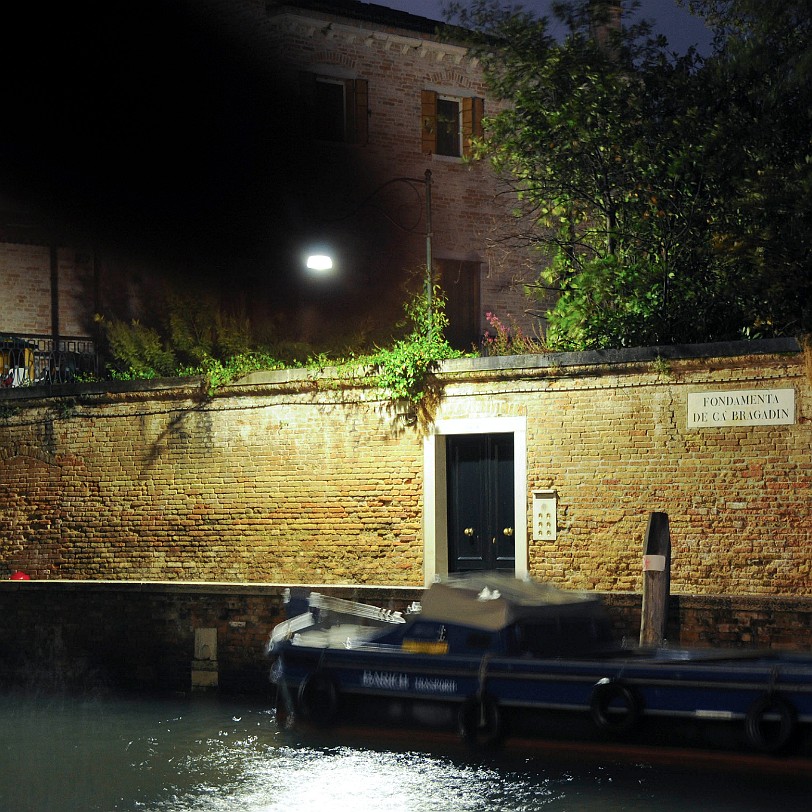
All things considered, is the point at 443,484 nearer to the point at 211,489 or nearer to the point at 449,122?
the point at 211,489

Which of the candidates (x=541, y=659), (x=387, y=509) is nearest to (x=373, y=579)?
(x=387, y=509)

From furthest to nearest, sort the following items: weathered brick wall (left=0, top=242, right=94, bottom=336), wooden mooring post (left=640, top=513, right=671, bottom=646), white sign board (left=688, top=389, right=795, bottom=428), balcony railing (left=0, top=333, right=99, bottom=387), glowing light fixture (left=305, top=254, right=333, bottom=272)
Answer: weathered brick wall (left=0, top=242, right=94, bottom=336)
balcony railing (left=0, top=333, right=99, bottom=387)
glowing light fixture (left=305, top=254, right=333, bottom=272)
white sign board (left=688, top=389, right=795, bottom=428)
wooden mooring post (left=640, top=513, right=671, bottom=646)

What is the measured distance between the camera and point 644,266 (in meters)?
13.7

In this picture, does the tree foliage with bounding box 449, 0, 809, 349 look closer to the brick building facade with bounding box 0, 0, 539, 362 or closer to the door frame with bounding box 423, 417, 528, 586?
the door frame with bounding box 423, 417, 528, 586

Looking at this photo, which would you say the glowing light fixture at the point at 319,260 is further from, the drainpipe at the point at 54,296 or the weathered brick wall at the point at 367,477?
the drainpipe at the point at 54,296

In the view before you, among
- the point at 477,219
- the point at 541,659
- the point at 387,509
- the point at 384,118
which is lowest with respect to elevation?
the point at 541,659

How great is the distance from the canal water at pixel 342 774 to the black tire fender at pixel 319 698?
193 millimetres

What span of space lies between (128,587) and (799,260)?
23.8ft

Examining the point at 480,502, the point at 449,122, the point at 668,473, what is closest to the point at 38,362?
the point at 449,122

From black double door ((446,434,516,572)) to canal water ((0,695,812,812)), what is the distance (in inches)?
116

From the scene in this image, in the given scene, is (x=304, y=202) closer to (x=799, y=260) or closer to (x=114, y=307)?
(x=114, y=307)

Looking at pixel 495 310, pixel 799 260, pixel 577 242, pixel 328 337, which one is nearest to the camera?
pixel 799 260

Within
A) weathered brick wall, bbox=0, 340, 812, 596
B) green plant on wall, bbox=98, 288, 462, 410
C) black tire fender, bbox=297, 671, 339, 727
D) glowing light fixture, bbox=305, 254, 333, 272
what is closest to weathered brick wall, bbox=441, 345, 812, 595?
weathered brick wall, bbox=0, 340, 812, 596

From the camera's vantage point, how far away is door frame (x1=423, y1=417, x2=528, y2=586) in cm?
1359
